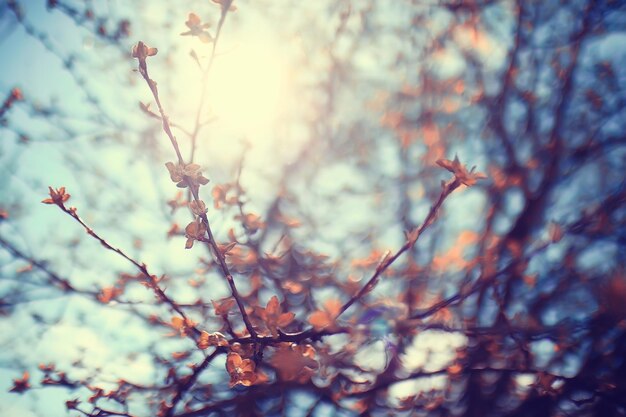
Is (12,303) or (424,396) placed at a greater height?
(12,303)

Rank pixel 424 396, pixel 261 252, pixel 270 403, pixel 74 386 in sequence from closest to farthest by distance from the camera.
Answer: pixel 74 386
pixel 261 252
pixel 424 396
pixel 270 403

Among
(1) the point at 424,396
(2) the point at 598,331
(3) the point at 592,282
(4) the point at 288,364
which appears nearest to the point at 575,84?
(3) the point at 592,282

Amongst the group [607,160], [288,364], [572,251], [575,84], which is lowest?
[288,364]

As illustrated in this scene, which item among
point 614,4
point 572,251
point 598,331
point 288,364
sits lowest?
point 288,364

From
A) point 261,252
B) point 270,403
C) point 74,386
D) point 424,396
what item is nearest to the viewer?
point 74,386

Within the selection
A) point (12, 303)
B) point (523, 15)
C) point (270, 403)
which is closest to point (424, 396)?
point (270, 403)

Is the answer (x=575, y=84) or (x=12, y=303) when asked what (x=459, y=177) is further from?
(x=12, y=303)

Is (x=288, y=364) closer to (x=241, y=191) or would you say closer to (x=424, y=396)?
(x=241, y=191)

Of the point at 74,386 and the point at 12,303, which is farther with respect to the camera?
the point at 12,303

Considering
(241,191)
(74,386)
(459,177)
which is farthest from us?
(74,386)
